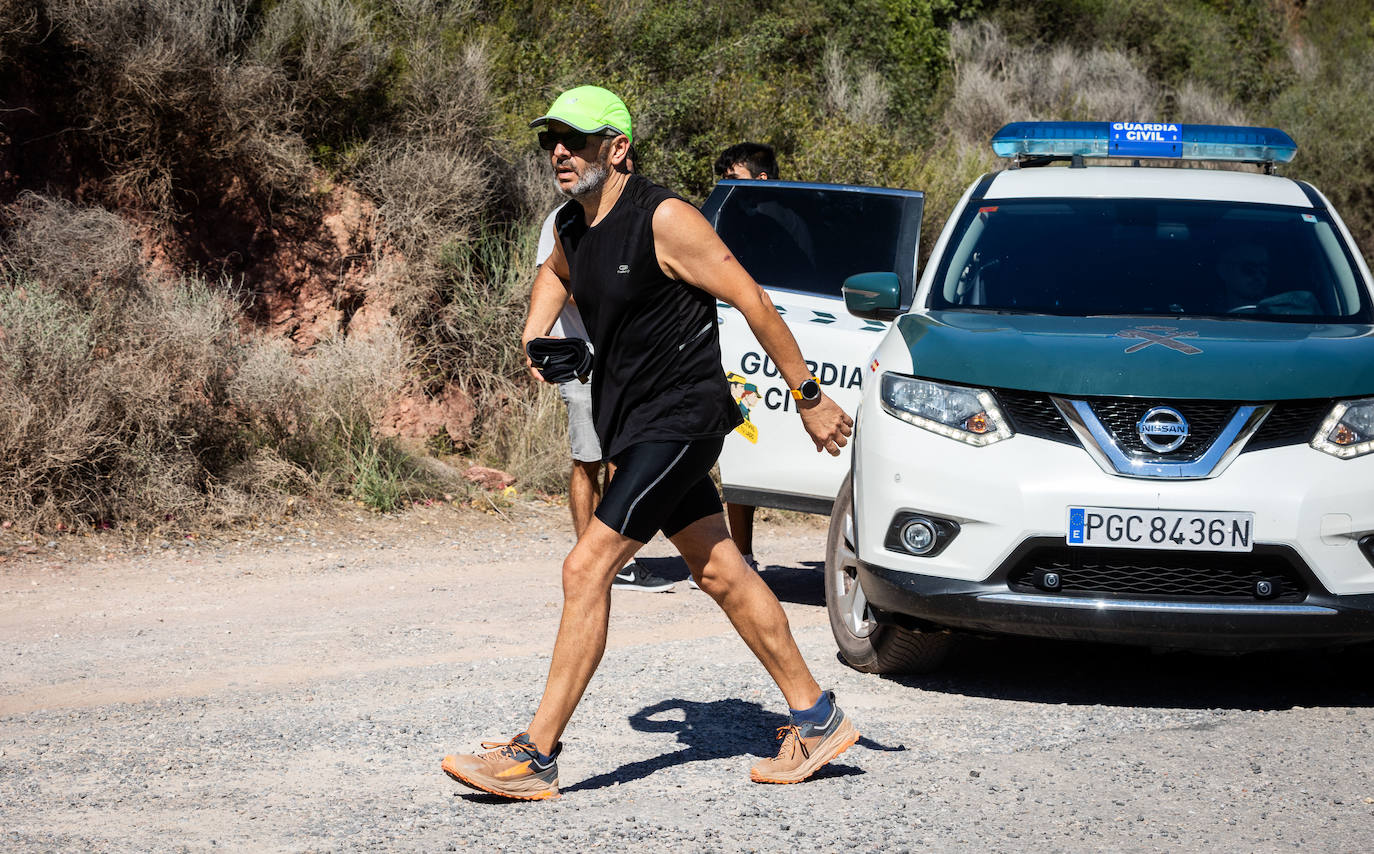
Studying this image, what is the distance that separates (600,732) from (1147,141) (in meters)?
3.96

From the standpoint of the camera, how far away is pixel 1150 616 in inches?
194

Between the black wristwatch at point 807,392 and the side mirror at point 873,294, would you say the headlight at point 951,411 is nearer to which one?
the side mirror at point 873,294

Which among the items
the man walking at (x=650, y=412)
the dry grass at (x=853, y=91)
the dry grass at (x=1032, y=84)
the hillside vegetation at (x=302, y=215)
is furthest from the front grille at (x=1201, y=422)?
the dry grass at (x=1032, y=84)

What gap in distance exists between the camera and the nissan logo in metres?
4.93

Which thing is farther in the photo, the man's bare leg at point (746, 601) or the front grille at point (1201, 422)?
the front grille at point (1201, 422)

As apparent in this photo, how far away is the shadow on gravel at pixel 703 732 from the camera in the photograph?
4.53 m

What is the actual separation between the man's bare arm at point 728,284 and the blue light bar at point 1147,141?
313cm

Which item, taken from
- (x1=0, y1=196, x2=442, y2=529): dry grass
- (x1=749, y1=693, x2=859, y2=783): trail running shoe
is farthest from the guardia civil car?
(x1=0, y1=196, x2=442, y2=529): dry grass

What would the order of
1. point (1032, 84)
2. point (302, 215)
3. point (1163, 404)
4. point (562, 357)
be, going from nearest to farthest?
1. point (562, 357)
2. point (1163, 404)
3. point (302, 215)
4. point (1032, 84)

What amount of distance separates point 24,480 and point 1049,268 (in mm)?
5590

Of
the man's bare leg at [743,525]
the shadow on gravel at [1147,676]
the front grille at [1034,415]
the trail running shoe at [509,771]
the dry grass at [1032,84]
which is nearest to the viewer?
the trail running shoe at [509,771]

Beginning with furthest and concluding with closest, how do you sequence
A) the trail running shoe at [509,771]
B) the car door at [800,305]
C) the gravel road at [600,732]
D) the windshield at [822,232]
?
the windshield at [822,232], the car door at [800,305], the trail running shoe at [509,771], the gravel road at [600,732]

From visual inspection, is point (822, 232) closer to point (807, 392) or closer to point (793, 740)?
point (807, 392)

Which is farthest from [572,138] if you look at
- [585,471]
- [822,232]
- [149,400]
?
[149,400]
